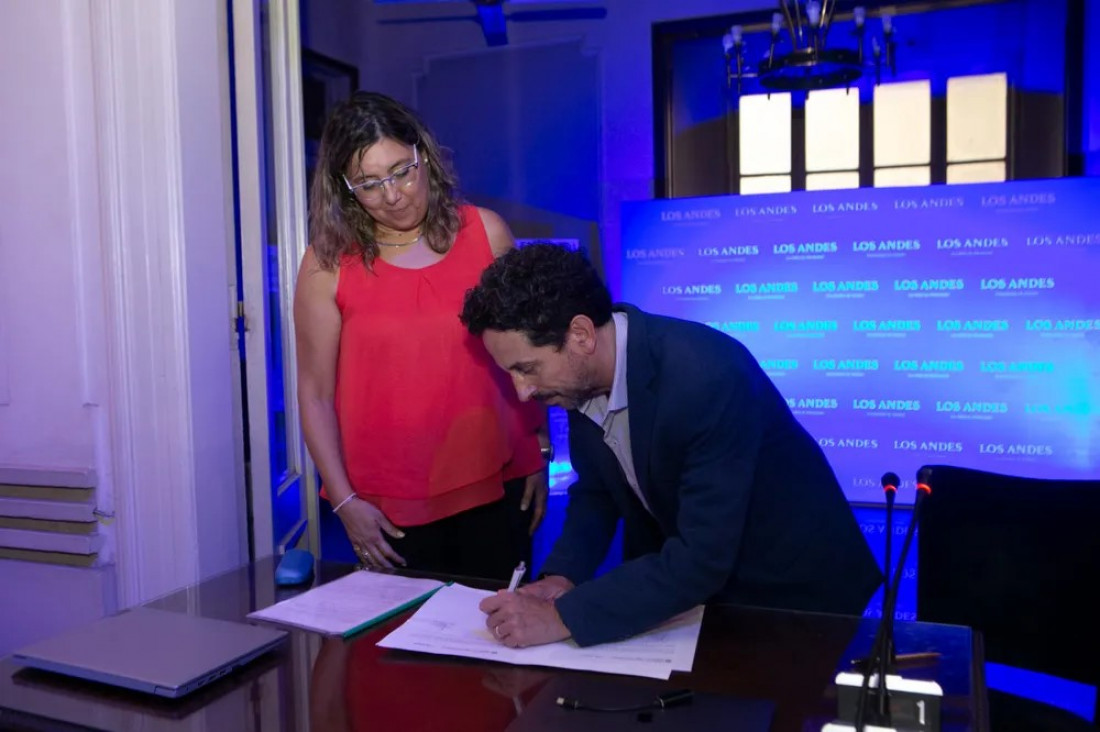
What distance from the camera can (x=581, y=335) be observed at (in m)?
1.42

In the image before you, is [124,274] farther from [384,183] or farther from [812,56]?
[812,56]

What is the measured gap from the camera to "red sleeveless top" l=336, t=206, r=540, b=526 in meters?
1.84

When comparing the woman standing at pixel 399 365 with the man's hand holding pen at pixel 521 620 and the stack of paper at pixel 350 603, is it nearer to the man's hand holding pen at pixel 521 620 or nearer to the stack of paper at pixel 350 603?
the stack of paper at pixel 350 603

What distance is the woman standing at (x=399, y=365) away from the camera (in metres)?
1.84

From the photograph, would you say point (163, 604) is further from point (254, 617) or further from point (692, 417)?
point (692, 417)

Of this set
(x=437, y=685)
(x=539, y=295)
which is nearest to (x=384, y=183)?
(x=539, y=295)

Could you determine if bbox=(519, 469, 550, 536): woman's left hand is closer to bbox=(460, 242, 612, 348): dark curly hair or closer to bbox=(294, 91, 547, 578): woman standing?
bbox=(294, 91, 547, 578): woman standing

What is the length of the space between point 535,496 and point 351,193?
0.73 m

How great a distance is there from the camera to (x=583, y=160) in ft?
18.3

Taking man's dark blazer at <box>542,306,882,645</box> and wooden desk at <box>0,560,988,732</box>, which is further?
man's dark blazer at <box>542,306,882,645</box>

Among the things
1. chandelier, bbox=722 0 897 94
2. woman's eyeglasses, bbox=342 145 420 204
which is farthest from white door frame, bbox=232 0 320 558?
chandelier, bbox=722 0 897 94

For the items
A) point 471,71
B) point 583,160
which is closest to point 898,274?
point 583,160

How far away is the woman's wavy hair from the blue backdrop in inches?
121

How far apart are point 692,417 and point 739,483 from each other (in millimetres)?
115
